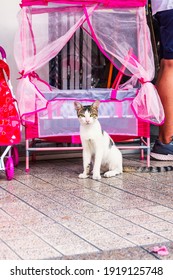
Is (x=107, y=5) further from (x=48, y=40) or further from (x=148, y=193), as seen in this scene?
(x=148, y=193)

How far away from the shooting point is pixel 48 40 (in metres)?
4.39

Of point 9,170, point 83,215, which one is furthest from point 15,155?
point 83,215

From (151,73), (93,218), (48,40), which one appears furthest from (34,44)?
(93,218)

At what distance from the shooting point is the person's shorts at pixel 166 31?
4.71m

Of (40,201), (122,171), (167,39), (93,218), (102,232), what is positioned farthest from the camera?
(167,39)

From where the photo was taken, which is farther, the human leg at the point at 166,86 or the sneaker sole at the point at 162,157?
the sneaker sole at the point at 162,157

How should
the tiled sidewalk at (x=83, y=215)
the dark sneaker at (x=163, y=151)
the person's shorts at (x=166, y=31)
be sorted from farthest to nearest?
the dark sneaker at (x=163, y=151)
the person's shorts at (x=166, y=31)
the tiled sidewalk at (x=83, y=215)

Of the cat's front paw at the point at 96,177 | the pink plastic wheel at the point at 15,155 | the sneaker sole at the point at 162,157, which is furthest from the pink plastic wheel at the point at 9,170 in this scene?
the sneaker sole at the point at 162,157

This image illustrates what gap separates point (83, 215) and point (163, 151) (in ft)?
6.07

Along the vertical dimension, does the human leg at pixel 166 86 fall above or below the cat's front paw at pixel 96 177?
above

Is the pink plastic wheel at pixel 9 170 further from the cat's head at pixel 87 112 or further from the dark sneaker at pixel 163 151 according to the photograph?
the dark sneaker at pixel 163 151

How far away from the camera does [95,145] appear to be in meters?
4.13

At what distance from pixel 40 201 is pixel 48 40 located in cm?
143

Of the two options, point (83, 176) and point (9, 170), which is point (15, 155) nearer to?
point (9, 170)
